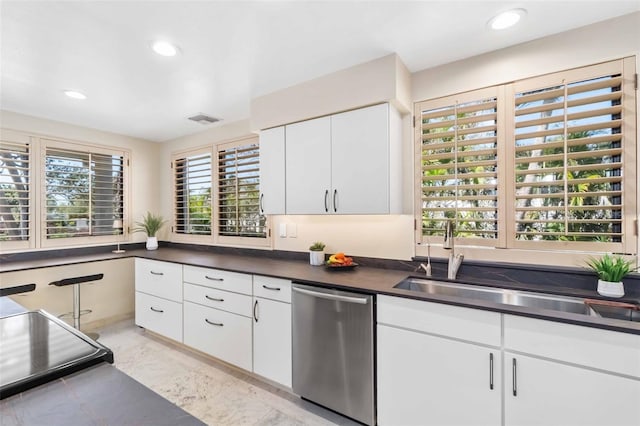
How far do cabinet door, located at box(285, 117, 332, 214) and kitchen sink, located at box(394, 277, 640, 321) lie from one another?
93 cm

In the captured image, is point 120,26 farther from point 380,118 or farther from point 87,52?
point 380,118

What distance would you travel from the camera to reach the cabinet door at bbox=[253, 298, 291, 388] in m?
2.15

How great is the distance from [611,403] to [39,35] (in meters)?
3.61

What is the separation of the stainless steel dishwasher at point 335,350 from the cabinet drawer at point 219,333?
0.52m

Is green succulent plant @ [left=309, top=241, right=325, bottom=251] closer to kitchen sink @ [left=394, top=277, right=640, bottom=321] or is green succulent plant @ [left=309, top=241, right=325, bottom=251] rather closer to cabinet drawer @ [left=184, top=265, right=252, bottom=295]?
cabinet drawer @ [left=184, top=265, right=252, bottom=295]

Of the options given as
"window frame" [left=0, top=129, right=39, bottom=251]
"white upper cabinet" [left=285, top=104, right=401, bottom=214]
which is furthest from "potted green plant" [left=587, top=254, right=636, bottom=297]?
"window frame" [left=0, top=129, right=39, bottom=251]

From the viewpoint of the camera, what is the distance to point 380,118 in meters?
2.10

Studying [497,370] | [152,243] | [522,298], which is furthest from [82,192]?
[522,298]

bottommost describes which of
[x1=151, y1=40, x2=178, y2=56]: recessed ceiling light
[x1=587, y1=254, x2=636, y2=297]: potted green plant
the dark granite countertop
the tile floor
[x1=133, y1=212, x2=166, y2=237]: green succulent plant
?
the tile floor

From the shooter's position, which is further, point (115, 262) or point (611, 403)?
point (115, 262)

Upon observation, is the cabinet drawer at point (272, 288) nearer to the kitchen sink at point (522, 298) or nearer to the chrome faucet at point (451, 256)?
the kitchen sink at point (522, 298)

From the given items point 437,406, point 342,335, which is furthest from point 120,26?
point 437,406

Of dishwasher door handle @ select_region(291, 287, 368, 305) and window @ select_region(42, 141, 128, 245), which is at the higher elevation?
window @ select_region(42, 141, 128, 245)

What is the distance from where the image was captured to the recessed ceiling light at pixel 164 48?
74.4 inches
